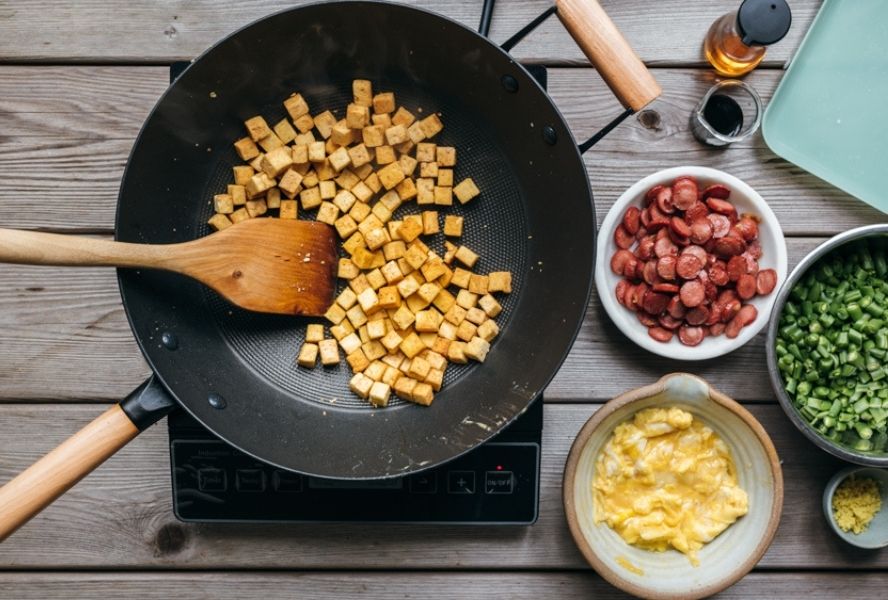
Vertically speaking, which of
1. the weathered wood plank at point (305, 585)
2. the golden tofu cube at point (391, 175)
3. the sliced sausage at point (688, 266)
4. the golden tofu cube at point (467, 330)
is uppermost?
the golden tofu cube at point (391, 175)

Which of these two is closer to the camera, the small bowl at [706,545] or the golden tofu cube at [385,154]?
the small bowl at [706,545]

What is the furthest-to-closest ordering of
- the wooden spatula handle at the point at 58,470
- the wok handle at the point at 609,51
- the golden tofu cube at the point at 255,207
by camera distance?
1. the golden tofu cube at the point at 255,207
2. the wok handle at the point at 609,51
3. the wooden spatula handle at the point at 58,470

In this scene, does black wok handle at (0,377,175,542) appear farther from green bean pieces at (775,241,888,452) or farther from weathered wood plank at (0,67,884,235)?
green bean pieces at (775,241,888,452)

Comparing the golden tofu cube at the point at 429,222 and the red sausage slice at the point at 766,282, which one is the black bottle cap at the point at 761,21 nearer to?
the red sausage slice at the point at 766,282

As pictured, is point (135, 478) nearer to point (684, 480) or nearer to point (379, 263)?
point (379, 263)

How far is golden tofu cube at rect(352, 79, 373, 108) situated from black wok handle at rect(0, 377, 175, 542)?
1.96 ft

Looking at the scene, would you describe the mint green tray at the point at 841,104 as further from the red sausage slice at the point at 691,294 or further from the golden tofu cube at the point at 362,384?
the golden tofu cube at the point at 362,384

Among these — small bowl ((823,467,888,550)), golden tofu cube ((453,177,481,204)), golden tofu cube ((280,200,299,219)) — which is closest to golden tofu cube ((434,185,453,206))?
golden tofu cube ((453,177,481,204))

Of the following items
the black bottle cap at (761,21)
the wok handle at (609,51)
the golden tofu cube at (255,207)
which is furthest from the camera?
the golden tofu cube at (255,207)

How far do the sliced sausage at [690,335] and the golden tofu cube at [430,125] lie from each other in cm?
52

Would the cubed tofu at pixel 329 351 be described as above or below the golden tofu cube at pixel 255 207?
below

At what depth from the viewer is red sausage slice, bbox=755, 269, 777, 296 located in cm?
127

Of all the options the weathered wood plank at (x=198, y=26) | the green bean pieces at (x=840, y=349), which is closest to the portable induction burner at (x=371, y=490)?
the weathered wood plank at (x=198, y=26)

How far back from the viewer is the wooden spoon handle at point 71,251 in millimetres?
951
